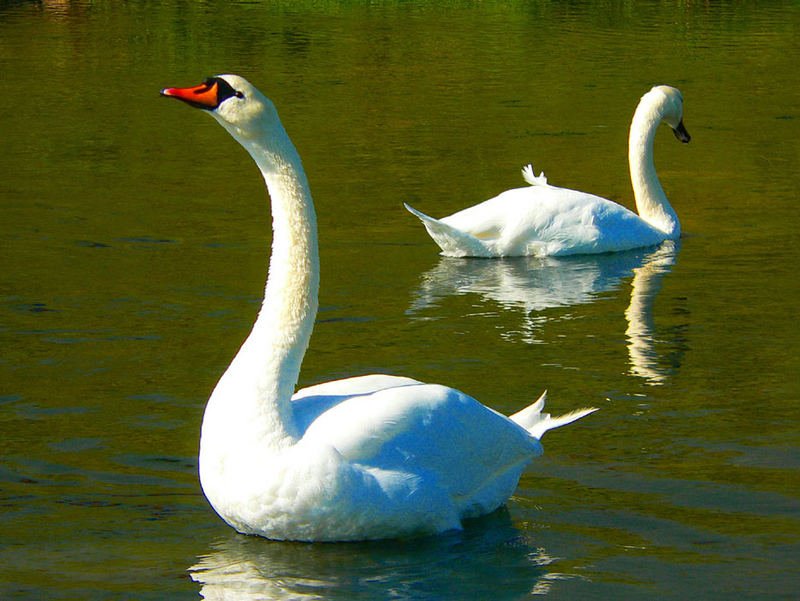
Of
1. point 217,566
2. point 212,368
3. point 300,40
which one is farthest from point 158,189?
point 300,40

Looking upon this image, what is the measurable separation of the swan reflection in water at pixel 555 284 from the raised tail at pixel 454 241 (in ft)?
0.23

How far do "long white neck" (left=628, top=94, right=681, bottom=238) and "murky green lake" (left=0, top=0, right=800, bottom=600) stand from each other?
1.15 ft

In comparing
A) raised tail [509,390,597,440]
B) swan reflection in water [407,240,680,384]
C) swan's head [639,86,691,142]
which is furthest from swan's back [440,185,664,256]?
raised tail [509,390,597,440]

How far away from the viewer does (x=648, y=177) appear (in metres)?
12.9

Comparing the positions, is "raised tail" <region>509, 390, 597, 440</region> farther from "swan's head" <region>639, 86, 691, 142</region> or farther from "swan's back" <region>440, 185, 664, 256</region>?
"swan's head" <region>639, 86, 691, 142</region>

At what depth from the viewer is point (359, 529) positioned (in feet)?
18.6

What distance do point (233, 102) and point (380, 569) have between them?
75.2 inches

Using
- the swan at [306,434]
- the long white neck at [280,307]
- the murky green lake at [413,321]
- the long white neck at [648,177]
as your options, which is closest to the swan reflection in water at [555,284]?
the murky green lake at [413,321]

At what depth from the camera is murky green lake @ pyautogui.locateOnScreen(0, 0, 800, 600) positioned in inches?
227

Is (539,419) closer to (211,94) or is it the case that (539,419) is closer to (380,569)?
(380,569)

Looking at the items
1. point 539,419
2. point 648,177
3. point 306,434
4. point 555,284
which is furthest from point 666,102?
point 306,434

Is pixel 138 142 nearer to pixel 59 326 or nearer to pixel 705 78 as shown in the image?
pixel 59 326

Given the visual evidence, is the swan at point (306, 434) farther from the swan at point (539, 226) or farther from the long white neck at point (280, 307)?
the swan at point (539, 226)

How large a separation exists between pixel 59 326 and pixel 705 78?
15.2m
